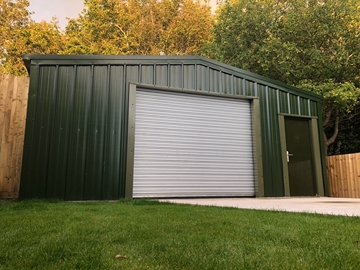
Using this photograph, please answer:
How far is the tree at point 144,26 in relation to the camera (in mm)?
17891

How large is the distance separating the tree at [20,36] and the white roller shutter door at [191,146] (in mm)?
12996

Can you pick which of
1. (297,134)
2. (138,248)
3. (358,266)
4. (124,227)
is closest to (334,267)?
(358,266)

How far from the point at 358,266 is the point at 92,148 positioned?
4.90 metres

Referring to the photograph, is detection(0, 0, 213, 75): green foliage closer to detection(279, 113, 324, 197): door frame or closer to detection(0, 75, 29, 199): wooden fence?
detection(0, 75, 29, 199): wooden fence

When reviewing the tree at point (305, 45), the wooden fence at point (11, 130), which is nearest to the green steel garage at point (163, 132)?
the wooden fence at point (11, 130)

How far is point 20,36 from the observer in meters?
16.6

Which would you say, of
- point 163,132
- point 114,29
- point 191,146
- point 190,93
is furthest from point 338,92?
point 114,29

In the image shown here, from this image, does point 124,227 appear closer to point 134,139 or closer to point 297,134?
point 134,139

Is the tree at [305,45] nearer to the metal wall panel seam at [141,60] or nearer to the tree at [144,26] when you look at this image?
the tree at [144,26]

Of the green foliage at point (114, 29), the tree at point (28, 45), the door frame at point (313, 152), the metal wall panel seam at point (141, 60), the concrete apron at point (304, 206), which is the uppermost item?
the green foliage at point (114, 29)

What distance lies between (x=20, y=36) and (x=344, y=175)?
17.6 metres

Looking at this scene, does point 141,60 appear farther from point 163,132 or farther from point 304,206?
point 304,206

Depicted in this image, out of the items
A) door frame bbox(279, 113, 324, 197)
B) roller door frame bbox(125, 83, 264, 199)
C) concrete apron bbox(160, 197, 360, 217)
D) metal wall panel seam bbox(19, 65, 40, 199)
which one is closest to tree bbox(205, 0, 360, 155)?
door frame bbox(279, 113, 324, 197)

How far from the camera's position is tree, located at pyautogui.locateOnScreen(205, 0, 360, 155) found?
11.7m
